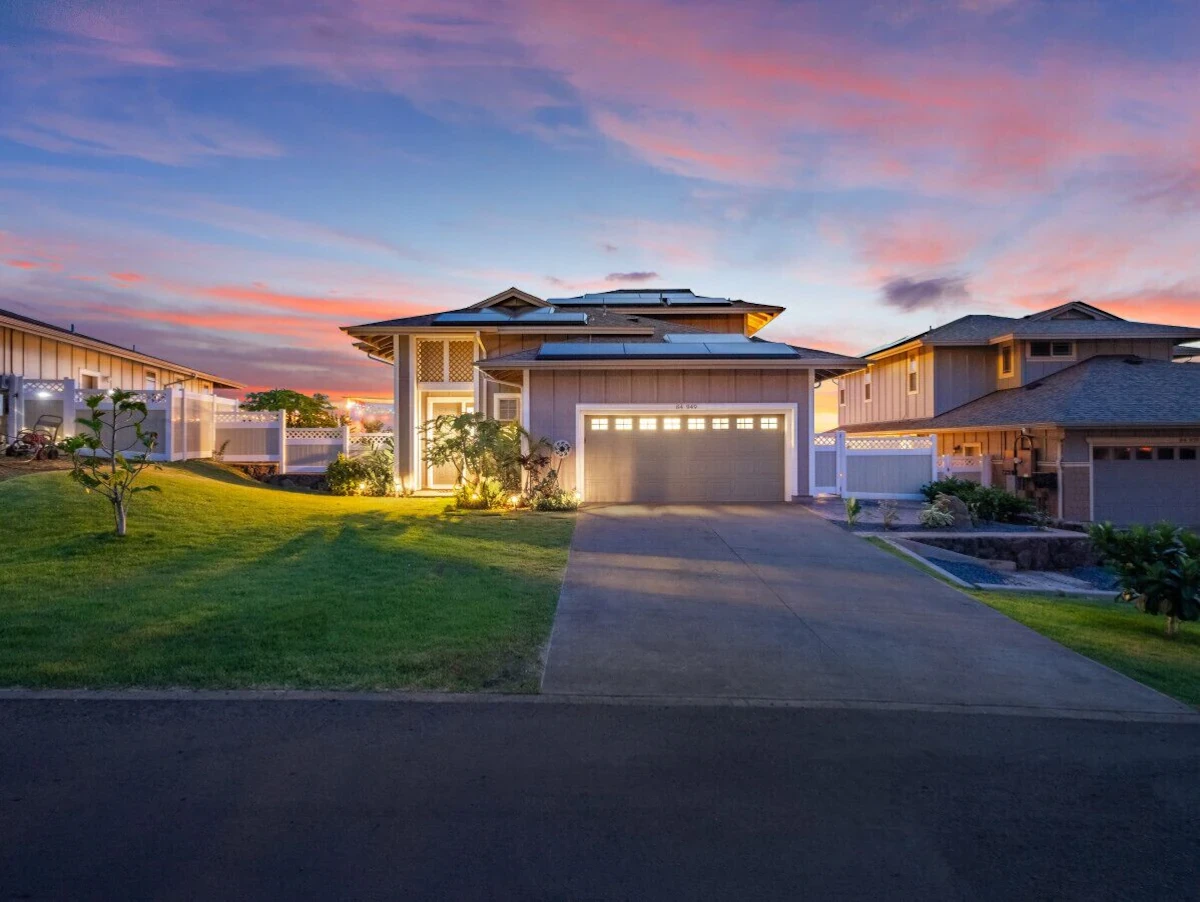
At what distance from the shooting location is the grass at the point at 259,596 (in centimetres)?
534

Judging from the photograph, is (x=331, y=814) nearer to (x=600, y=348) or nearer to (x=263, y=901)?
(x=263, y=901)

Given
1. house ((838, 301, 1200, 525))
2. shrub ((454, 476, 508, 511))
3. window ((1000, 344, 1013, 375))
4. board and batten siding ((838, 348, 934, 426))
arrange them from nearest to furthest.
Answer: shrub ((454, 476, 508, 511)), house ((838, 301, 1200, 525)), window ((1000, 344, 1013, 375)), board and batten siding ((838, 348, 934, 426))

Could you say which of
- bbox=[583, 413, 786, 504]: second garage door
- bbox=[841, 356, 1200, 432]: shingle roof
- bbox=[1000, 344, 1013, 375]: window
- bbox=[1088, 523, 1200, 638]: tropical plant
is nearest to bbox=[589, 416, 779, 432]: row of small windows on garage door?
bbox=[583, 413, 786, 504]: second garage door

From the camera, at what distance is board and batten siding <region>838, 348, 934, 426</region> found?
933 inches

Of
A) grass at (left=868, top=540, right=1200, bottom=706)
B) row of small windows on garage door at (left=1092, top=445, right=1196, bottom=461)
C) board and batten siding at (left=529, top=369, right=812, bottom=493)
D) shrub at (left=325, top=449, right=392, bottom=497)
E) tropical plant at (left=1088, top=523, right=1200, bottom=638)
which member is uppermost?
board and batten siding at (left=529, top=369, right=812, bottom=493)

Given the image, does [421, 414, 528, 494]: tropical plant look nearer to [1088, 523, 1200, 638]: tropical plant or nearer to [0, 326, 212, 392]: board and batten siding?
[1088, 523, 1200, 638]: tropical plant

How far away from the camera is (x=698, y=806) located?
3531 mm

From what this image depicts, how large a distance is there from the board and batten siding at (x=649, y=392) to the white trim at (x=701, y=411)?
82mm

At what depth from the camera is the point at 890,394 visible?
26.6m

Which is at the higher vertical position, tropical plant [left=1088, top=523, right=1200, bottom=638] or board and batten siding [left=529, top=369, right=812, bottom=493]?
board and batten siding [left=529, top=369, right=812, bottom=493]

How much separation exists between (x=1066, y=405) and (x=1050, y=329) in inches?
201

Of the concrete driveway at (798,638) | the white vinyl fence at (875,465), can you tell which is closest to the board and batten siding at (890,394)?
the white vinyl fence at (875,465)

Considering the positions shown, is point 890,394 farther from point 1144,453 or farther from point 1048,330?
point 1144,453

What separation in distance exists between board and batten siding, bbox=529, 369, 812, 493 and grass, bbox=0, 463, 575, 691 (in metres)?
4.45
